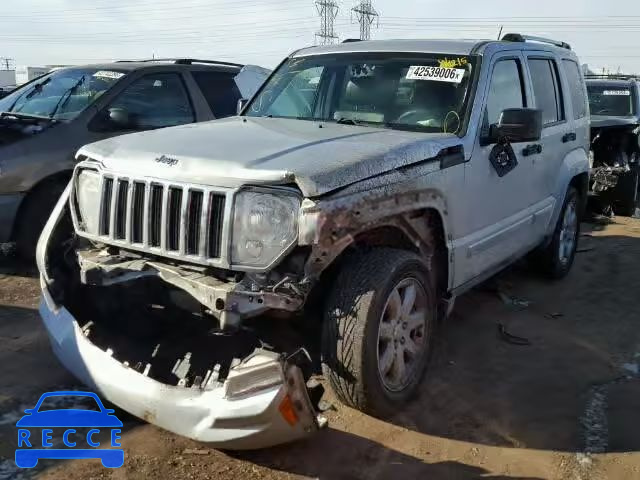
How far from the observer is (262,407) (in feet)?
8.96

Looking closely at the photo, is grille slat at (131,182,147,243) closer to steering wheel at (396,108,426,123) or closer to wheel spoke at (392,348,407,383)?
wheel spoke at (392,348,407,383)

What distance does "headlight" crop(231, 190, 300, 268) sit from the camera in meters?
3.03

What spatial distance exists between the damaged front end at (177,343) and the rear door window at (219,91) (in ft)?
11.5

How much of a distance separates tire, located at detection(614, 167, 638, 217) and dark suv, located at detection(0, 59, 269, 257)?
5383 mm

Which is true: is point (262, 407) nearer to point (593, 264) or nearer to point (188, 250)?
point (188, 250)

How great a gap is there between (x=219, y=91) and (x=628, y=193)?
597cm

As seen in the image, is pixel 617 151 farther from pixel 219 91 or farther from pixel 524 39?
pixel 219 91

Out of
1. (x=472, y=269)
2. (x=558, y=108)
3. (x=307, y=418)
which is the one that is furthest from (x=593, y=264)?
(x=307, y=418)

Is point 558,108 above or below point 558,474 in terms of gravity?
above

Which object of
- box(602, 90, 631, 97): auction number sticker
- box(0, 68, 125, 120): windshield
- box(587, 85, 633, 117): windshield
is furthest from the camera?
box(602, 90, 631, 97): auction number sticker

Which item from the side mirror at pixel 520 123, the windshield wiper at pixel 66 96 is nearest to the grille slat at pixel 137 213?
the side mirror at pixel 520 123

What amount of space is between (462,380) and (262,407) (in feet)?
5.92

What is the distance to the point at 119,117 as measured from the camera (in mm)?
6191

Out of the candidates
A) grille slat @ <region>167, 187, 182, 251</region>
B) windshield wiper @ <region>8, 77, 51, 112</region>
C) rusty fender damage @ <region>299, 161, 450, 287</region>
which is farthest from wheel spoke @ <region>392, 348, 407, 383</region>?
windshield wiper @ <region>8, 77, 51, 112</region>
